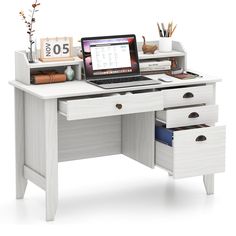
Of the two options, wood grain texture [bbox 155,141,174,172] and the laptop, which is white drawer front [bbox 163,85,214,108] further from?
wood grain texture [bbox 155,141,174,172]

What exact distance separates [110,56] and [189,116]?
0.65 meters

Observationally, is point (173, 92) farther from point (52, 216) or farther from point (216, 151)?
Answer: point (52, 216)

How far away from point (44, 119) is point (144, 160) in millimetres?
875

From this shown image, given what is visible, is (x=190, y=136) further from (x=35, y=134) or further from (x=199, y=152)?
(x=35, y=134)

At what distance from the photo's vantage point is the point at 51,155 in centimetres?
620

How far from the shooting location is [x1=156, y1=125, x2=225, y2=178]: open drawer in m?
6.36

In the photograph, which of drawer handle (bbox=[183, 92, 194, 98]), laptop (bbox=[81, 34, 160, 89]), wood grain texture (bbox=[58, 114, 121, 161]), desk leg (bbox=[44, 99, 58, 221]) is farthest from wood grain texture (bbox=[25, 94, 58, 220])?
drawer handle (bbox=[183, 92, 194, 98])

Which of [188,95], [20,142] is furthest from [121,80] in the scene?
[20,142]

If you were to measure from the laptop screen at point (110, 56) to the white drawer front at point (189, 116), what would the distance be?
390mm

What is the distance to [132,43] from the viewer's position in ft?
22.0

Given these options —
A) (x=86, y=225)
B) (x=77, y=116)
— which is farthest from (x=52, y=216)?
(x=77, y=116)

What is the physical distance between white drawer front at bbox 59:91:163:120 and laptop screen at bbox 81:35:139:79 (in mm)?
367

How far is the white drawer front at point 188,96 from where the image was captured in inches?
254

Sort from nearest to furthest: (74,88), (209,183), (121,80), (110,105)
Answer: (110,105) < (74,88) < (121,80) < (209,183)
